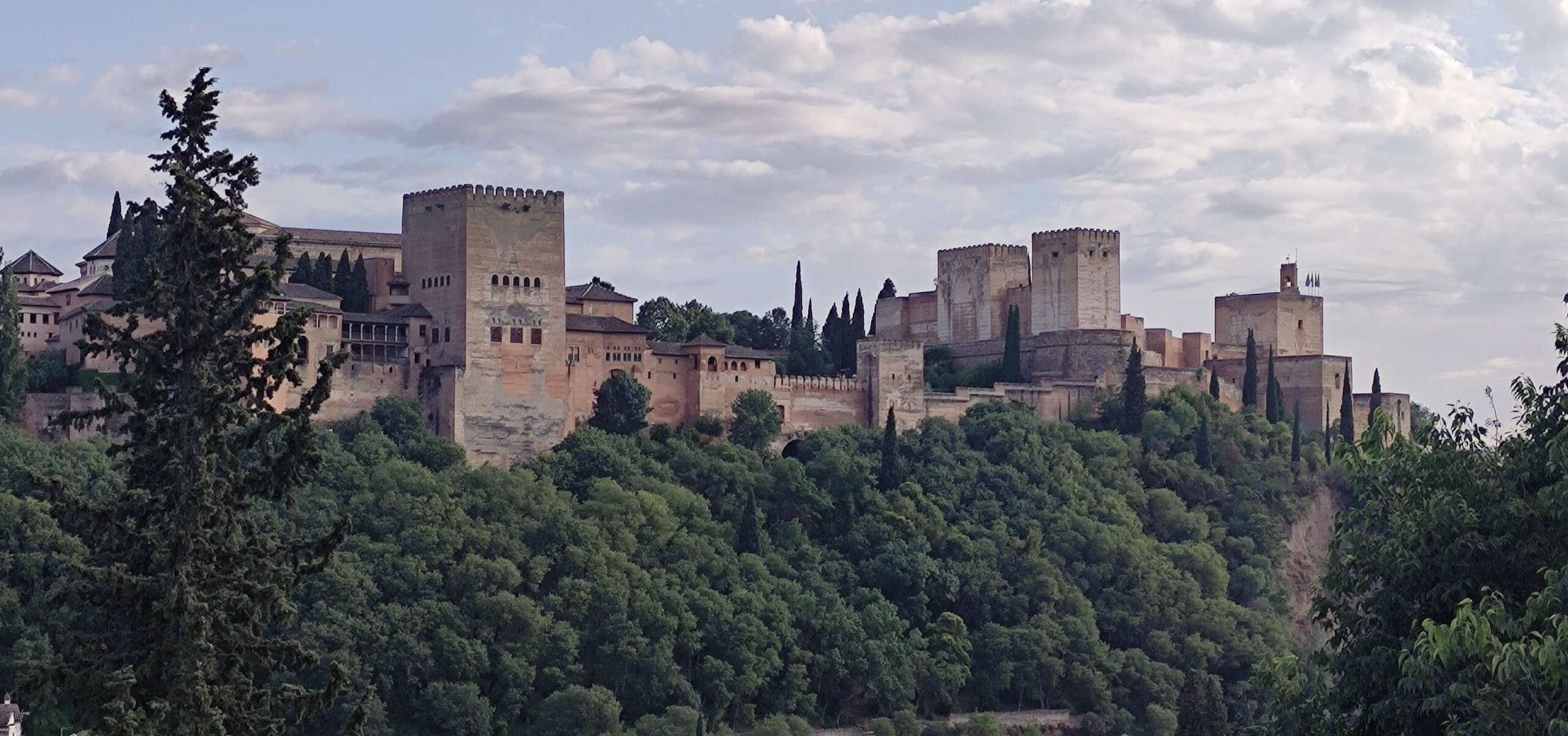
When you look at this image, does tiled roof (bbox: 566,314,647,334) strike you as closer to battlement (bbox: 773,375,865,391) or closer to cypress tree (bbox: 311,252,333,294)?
battlement (bbox: 773,375,865,391)

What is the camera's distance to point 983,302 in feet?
243

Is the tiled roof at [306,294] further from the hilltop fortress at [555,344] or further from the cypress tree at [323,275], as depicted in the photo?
the cypress tree at [323,275]

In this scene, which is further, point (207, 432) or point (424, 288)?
point (424, 288)

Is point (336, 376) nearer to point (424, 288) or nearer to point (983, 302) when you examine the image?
point (424, 288)

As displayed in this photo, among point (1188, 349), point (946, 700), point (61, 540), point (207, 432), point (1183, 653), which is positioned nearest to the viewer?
point (207, 432)

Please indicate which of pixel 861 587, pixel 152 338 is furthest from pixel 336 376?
pixel 152 338

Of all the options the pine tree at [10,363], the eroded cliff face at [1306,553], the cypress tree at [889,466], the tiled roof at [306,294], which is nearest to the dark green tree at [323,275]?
the tiled roof at [306,294]

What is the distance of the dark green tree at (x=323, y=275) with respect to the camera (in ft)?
194

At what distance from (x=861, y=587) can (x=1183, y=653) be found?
8.39m

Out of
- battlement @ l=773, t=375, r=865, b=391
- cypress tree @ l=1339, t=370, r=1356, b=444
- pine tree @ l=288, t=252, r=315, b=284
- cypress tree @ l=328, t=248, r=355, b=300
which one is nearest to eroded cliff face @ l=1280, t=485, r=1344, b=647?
cypress tree @ l=1339, t=370, r=1356, b=444

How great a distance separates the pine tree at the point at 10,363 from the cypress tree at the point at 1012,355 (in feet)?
93.5

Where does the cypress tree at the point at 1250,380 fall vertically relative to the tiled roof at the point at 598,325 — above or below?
below

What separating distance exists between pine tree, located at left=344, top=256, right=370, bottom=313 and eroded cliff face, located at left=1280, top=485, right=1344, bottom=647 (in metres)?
26.0

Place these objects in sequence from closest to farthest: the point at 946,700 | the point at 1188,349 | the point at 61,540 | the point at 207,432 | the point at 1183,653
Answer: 1. the point at 207,432
2. the point at 61,540
3. the point at 946,700
4. the point at 1183,653
5. the point at 1188,349
